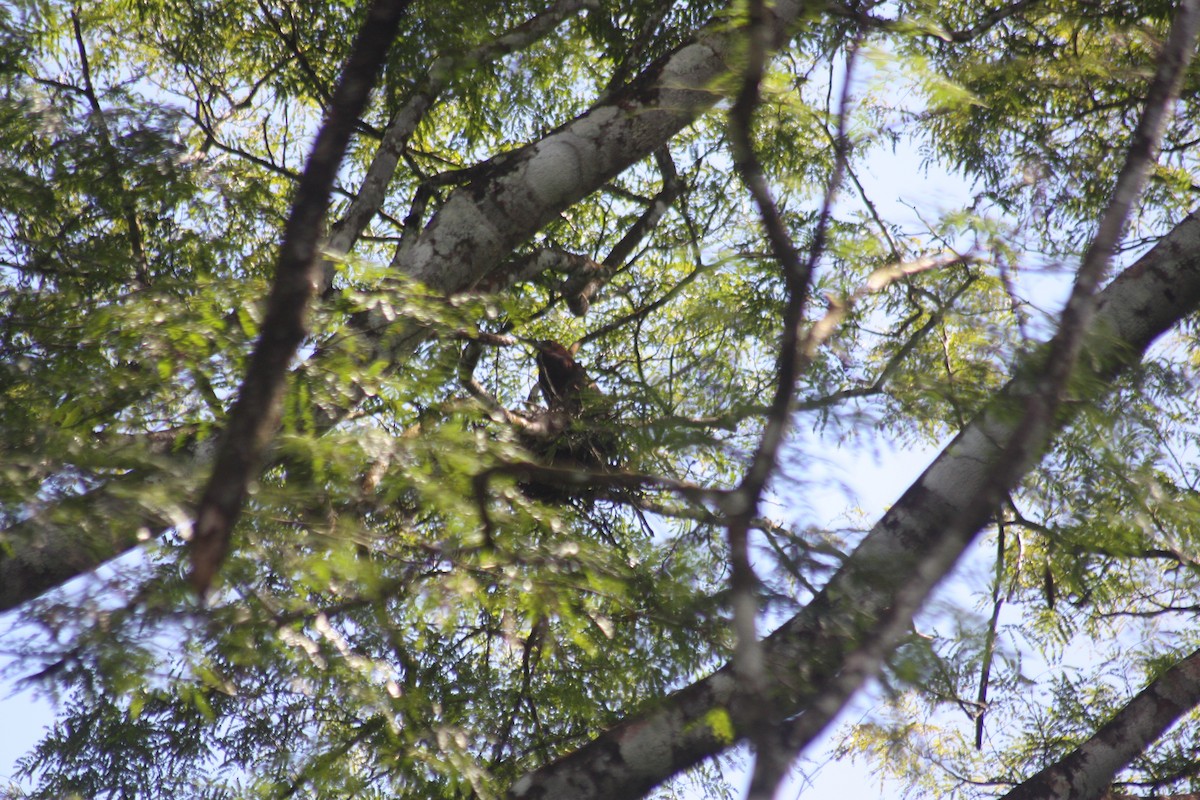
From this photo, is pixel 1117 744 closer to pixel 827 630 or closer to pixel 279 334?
pixel 827 630

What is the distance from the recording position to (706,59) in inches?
150

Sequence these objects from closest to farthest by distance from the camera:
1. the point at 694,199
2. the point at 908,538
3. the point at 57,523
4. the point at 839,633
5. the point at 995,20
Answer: the point at 57,523 < the point at 839,633 < the point at 908,538 < the point at 995,20 < the point at 694,199

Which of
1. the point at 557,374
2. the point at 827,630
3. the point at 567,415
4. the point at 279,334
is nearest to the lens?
the point at 279,334

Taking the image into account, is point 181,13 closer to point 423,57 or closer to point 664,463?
point 423,57

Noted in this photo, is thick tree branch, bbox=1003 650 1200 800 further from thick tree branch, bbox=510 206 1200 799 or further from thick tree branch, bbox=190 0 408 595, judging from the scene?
thick tree branch, bbox=190 0 408 595

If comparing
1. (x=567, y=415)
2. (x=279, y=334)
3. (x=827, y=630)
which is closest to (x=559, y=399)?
(x=567, y=415)

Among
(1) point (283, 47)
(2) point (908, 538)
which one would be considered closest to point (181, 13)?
(1) point (283, 47)

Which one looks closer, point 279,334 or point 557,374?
point 279,334

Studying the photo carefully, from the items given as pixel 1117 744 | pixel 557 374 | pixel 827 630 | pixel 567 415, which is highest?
pixel 557 374

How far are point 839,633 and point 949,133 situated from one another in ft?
10.1

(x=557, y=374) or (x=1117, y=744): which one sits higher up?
(x=557, y=374)

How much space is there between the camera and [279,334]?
3.90 feet

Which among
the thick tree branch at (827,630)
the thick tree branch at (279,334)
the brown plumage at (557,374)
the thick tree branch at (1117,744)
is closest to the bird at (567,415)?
the brown plumage at (557,374)

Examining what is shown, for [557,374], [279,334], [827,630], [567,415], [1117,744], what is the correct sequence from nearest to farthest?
[279,334]
[827,630]
[1117,744]
[567,415]
[557,374]
